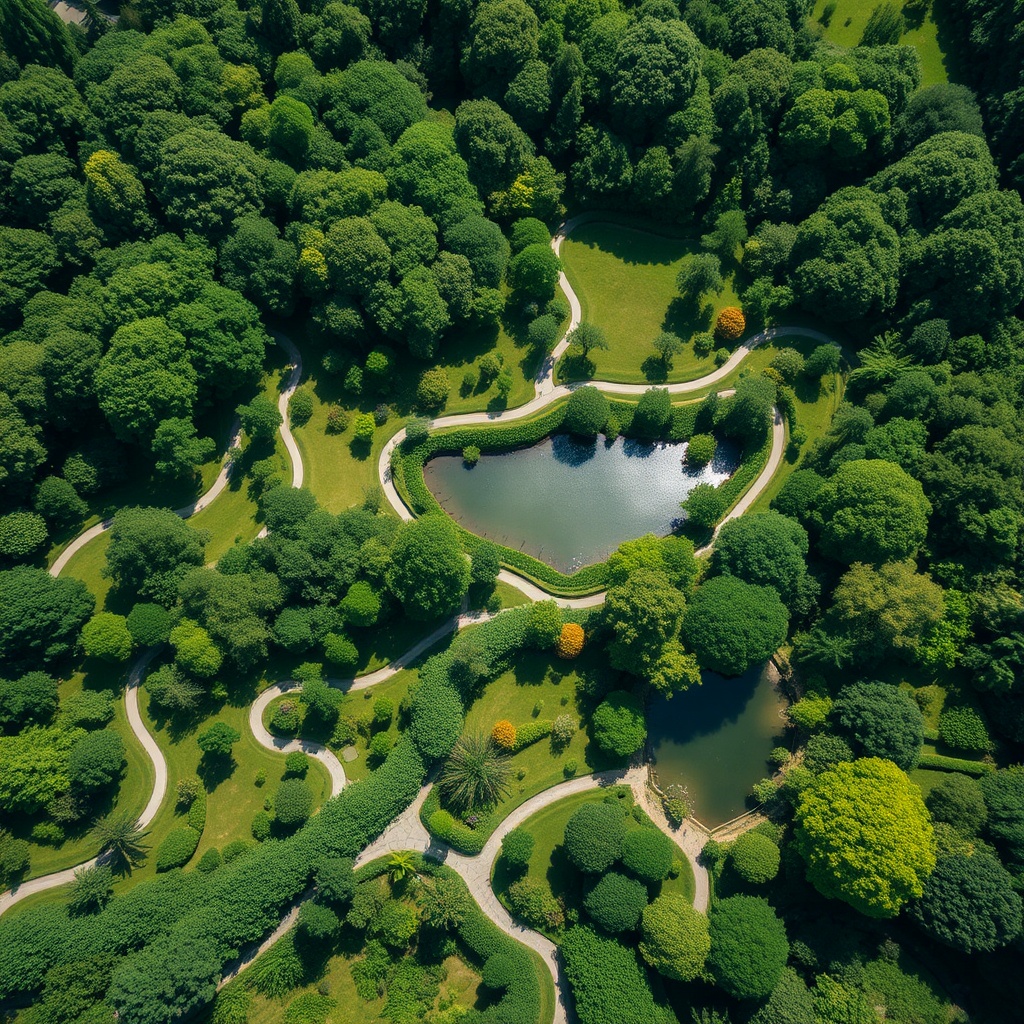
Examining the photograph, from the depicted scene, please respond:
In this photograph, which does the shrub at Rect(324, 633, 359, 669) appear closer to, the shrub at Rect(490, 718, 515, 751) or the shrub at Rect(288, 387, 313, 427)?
the shrub at Rect(490, 718, 515, 751)

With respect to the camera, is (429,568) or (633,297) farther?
(633,297)

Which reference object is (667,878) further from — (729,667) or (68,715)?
(68,715)

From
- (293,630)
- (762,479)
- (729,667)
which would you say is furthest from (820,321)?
(293,630)

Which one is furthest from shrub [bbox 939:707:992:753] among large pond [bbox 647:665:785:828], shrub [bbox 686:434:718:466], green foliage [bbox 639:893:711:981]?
shrub [bbox 686:434:718:466]

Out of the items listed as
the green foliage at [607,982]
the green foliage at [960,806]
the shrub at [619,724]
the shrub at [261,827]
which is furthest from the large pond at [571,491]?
the green foliage at [607,982]

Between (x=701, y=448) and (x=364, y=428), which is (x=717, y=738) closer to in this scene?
(x=701, y=448)

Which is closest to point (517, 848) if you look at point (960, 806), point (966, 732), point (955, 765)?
point (960, 806)
